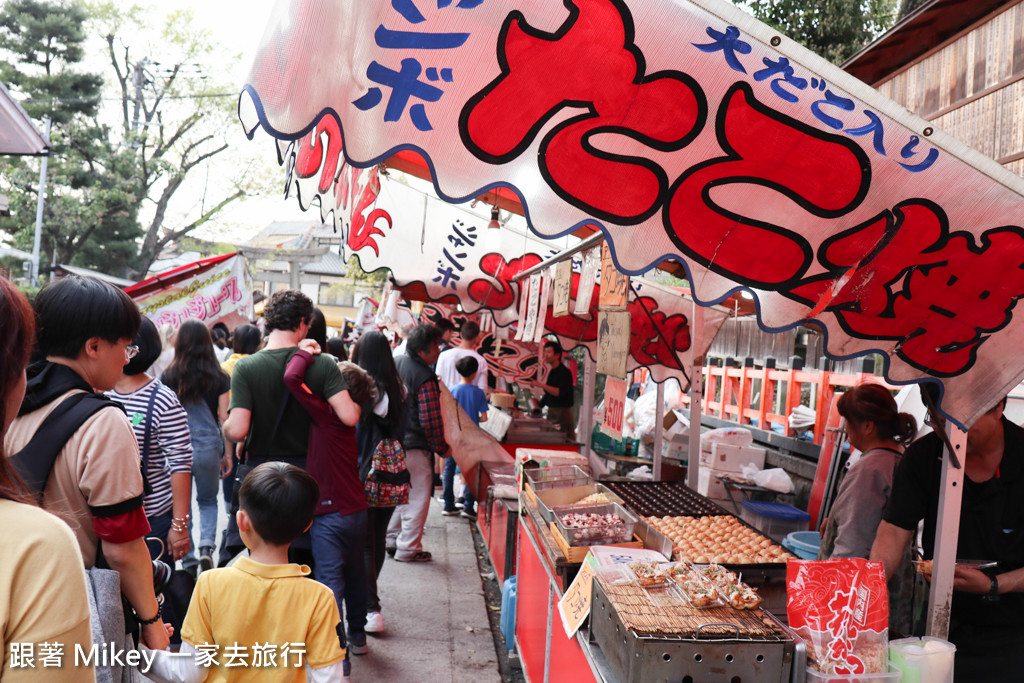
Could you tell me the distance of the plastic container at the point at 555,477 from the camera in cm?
452

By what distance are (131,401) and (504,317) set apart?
215 inches

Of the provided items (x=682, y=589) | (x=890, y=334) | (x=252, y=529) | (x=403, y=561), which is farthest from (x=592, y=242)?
(x=403, y=561)

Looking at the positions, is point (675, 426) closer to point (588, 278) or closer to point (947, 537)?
point (588, 278)

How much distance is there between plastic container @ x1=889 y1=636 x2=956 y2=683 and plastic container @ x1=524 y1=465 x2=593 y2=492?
2.35 meters

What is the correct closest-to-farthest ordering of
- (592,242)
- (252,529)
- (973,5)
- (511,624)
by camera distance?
(252,529), (592,242), (511,624), (973,5)

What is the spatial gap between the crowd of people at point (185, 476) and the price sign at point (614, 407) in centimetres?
154

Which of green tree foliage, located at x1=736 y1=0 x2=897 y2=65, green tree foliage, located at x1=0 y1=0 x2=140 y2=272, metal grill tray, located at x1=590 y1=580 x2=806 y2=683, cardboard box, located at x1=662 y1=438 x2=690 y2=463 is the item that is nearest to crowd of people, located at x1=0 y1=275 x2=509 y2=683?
metal grill tray, located at x1=590 y1=580 x2=806 y2=683

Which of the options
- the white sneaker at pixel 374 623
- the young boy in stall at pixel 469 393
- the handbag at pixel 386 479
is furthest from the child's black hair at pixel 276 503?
the young boy in stall at pixel 469 393

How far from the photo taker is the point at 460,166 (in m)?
2.38

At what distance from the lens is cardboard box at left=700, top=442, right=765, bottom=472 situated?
23.5 ft

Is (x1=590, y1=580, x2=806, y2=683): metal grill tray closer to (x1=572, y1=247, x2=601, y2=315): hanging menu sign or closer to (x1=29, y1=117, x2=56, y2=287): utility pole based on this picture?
(x1=572, y1=247, x2=601, y2=315): hanging menu sign

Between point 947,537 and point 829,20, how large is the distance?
9840 millimetres

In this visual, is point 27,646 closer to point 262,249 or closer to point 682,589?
point 682,589

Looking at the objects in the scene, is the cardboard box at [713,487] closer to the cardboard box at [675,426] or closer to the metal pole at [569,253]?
the cardboard box at [675,426]
